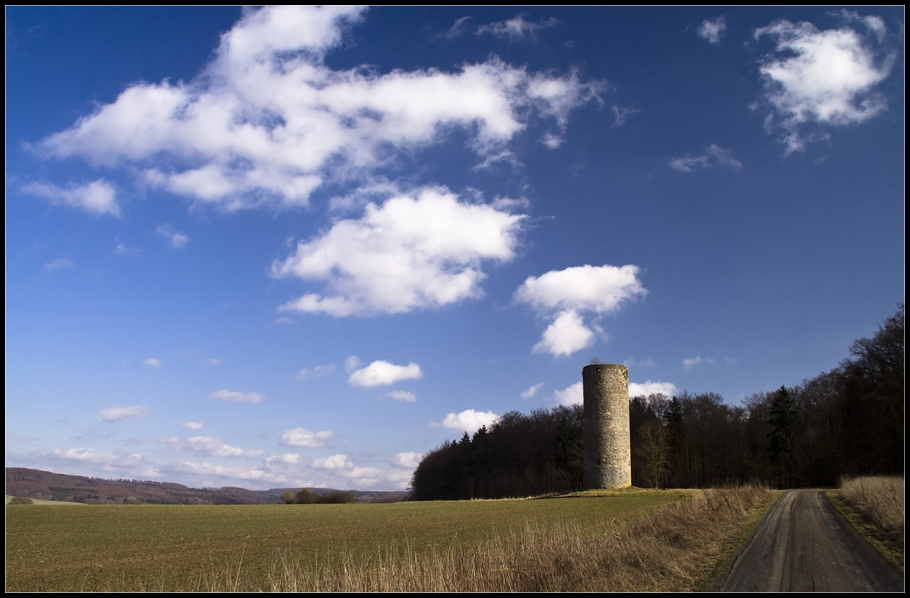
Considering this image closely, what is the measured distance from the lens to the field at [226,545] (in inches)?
400

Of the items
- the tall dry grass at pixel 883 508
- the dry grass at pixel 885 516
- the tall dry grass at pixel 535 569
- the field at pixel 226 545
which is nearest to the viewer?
the tall dry grass at pixel 535 569

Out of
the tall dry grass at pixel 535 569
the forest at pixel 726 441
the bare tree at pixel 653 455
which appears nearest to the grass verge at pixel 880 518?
the tall dry grass at pixel 535 569

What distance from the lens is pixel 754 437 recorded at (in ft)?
183

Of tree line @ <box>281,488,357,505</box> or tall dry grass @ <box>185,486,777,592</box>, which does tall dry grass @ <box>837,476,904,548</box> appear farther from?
tree line @ <box>281,488,357,505</box>

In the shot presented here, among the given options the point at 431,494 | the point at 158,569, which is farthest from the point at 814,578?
the point at 431,494

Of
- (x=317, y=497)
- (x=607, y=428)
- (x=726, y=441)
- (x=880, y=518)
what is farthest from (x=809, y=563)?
(x=317, y=497)

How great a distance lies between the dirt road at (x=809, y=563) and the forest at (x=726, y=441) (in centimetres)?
2243

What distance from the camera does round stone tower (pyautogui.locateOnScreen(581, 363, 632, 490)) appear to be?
121 feet

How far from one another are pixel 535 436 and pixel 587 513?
49538 mm

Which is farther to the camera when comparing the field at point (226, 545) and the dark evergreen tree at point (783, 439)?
the dark evergreen tree at point (783, 439)

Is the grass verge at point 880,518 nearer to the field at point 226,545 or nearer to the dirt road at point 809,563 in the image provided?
the dirt road at point 809,563

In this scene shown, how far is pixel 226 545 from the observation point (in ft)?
48.8

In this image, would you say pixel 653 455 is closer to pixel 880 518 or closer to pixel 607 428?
pixel 607 428

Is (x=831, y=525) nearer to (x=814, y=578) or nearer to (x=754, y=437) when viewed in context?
(x=814, y=578)
